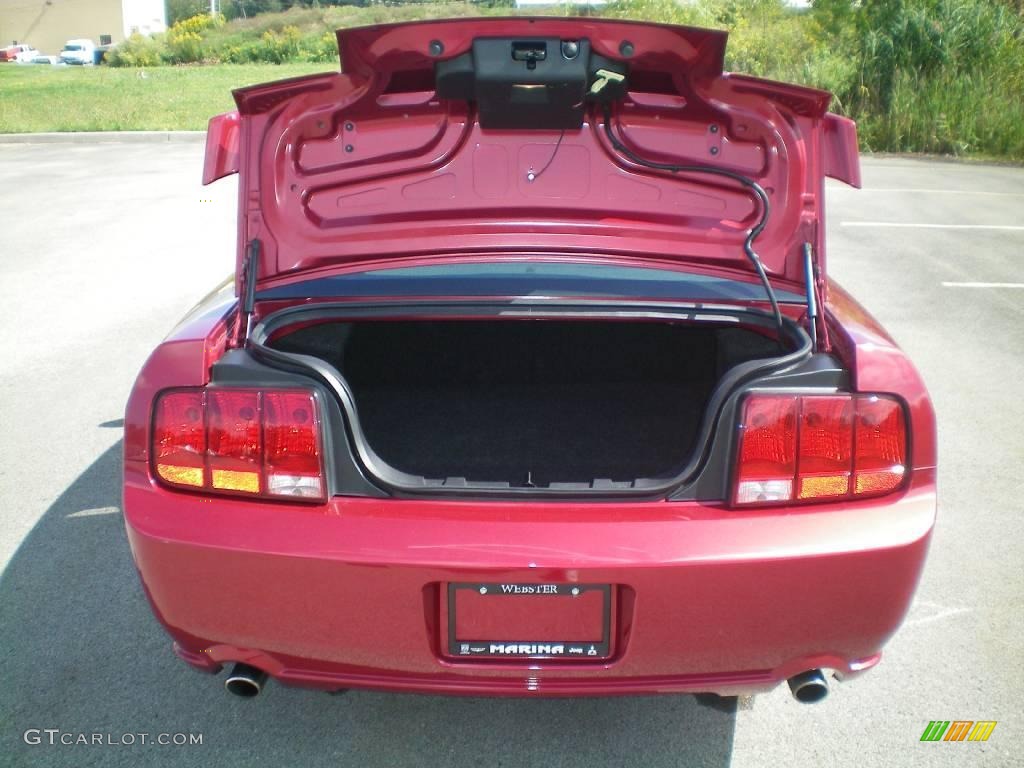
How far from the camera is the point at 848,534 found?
6.56 ft

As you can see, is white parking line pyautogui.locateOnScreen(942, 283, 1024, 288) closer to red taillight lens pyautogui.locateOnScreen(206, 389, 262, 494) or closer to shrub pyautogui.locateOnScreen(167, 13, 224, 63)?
red taillight lens pyautogui.locateOnScreen(206, 389, 262, 494)

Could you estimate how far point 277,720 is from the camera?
2604mm

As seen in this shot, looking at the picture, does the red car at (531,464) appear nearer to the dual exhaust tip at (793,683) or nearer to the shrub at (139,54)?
the dual exhaust tip at (793,683)

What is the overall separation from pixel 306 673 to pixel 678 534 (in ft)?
2.86

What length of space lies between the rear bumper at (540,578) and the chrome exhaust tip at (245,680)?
2.4 inches

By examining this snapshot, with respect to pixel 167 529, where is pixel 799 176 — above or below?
above

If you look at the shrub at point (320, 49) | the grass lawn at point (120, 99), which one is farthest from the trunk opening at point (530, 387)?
the shrub at point (320, 49)

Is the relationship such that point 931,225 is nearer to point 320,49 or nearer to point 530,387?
point 530,387

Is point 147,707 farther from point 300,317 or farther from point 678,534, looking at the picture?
point 678,534

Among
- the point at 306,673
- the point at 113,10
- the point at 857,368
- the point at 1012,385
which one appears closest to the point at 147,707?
the point at 306,673

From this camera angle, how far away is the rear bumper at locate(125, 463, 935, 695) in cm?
195

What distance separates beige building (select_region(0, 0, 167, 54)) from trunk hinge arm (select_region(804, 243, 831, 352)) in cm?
7992

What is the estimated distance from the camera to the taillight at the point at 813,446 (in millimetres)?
2043

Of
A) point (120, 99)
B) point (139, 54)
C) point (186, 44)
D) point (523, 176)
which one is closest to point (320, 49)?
point (186, 44)
